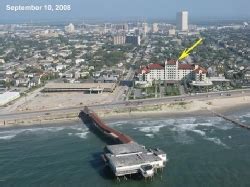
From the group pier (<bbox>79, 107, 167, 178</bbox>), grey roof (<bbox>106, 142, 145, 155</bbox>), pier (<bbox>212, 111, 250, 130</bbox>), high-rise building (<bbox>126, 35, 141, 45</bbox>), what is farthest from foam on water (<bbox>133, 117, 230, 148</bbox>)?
high-rise building (<bbox>126, 35, 141, 45</bbox>)

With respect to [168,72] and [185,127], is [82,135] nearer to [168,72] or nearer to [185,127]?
[185,127]

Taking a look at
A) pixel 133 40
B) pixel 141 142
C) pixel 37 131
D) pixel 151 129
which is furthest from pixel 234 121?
pixel 133 40

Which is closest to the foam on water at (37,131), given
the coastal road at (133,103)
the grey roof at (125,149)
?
the coastal road at (133,103)

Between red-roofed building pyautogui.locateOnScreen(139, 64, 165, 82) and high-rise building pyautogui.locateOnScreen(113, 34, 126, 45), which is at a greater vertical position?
high-rise building pyautogui.locateOnScreen(113, 34, 126, 45)

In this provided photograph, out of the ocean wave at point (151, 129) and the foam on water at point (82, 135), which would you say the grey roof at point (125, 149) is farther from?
the ocean wave at point (151, 129)

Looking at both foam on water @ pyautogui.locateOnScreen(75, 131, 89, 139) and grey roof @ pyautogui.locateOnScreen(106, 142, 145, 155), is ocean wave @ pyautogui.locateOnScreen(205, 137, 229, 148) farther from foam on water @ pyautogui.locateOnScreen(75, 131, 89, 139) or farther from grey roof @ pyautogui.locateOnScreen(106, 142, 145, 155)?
foam on water @ pyautogui.locateOnScreen(75, 131, 89, 139)

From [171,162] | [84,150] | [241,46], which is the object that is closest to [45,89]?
[84,150]
